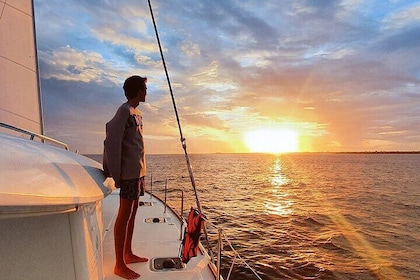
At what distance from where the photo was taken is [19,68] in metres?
5.12

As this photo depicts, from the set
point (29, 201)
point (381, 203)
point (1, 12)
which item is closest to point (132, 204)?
point (29, 201)

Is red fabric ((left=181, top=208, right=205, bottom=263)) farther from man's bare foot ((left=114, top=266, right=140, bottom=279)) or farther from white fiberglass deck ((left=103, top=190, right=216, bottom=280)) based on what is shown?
man's bare foot ((left=114, top=266, right=140, bottom=279))

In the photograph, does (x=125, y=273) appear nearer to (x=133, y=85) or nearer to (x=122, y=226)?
(x=122, y=226)

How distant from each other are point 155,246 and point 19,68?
3524 mm

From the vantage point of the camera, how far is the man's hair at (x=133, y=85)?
396 cm

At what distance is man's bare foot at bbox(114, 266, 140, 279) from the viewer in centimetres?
400

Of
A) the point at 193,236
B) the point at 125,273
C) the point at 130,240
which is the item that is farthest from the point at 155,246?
the point at 193,236

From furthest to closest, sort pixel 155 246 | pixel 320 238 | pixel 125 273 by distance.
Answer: pixel 320 238, pixel 155 246, pixel 125 273

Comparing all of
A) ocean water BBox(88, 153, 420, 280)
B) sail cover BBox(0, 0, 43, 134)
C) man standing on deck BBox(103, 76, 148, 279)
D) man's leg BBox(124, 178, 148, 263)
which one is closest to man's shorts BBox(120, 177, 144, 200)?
man standing on deck BBox(103, 76, 148, 279)

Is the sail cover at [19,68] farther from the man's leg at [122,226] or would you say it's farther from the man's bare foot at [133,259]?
the man's bare foot at [133,259]

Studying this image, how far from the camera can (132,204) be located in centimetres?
400

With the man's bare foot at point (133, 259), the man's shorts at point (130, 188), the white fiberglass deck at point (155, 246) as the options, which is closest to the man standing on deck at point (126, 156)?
the man's shorts at point (130, 188)

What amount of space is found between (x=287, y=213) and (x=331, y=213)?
2958 mm

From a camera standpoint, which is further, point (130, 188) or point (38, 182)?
point (130, 188)
